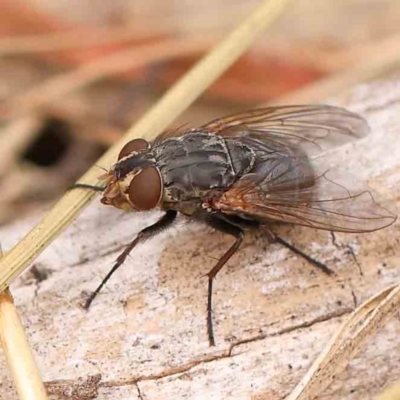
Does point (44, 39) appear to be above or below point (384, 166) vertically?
above

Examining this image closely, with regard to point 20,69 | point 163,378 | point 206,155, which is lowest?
point 163,378

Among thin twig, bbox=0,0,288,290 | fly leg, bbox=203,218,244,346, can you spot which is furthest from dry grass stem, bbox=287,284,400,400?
thin twig, bbox=0,0,288,290

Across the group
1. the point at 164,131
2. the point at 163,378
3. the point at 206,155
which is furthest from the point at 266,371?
the point at 164,131

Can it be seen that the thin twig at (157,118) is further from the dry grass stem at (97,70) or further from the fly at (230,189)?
the dry grass stem at (97,70)

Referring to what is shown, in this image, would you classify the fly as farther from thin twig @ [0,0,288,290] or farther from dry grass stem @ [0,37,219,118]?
dry grass stem @ [0,37,219,118]

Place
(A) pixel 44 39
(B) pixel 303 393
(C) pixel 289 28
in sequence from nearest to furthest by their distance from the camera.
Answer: (B) pixel 303 393, (A) pixel 44 39, (C) pixel 289 28

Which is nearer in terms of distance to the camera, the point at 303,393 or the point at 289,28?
the point at 303,393

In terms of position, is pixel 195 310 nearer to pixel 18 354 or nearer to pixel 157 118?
pixel 18 354

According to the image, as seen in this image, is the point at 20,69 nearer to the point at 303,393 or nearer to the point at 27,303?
the point at 27,303
